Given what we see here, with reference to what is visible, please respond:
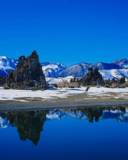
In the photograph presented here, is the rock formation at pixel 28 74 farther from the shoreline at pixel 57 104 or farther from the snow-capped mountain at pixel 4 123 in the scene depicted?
the snow-capped mountain at pixel 4 123

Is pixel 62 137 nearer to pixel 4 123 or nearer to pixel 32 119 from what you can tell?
pixel 4 123

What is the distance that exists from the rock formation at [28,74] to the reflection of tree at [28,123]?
178 ft

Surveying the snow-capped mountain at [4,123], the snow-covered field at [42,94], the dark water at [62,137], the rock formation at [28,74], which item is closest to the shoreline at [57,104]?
the snow-covered field at [42,94]

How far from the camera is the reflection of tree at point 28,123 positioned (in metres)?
47.9

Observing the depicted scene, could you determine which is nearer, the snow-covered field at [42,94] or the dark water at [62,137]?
the dark water at [62,137]

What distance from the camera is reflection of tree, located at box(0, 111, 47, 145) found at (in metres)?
47.9

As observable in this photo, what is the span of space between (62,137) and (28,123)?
14.6 meters

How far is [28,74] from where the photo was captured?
135375mm

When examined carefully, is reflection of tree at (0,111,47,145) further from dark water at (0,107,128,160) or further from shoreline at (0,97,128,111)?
shoreline at (0,97,128,111)

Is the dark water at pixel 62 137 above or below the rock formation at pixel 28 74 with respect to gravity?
below

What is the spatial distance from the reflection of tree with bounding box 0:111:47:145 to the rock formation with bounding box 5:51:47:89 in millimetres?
54332

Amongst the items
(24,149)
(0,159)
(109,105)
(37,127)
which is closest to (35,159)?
(0,159)

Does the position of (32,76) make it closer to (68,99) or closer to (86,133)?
(68,99)

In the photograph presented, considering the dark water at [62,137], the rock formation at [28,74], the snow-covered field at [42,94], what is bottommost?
the dark water at [62,137]
